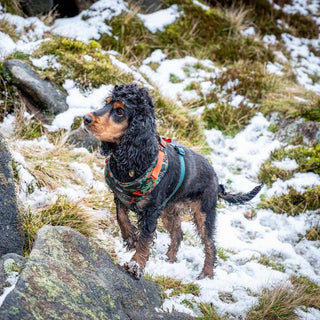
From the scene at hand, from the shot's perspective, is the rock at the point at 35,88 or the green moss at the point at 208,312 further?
the rock at the point at 35,88

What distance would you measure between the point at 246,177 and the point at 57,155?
119 inches

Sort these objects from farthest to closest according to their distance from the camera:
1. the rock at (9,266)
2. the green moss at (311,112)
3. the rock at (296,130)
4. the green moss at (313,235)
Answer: the green moss at (311,112)
the rock at (296,130)
the green moss at (313,235)
the rock at (9,266)

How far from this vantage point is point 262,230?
14.5 ft

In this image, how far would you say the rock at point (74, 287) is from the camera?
5.30 feet

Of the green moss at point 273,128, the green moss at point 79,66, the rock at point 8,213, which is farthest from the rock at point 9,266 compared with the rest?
the green moss at point 273,128

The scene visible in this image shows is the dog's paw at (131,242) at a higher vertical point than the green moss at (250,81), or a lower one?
higher

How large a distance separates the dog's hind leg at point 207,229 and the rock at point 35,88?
8.91 feet

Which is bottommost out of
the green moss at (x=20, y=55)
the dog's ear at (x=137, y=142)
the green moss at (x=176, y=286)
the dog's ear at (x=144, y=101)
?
the green moss at (x=176, y=286)

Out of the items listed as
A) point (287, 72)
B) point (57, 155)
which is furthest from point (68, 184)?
point (287, 72)

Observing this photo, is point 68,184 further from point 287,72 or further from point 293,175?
point 287,72

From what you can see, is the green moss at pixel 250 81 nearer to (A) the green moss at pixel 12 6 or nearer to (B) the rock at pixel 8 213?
(A) the green moss at pixel 12 6

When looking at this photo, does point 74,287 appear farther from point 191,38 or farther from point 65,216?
point 191,38

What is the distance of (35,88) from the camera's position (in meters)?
4.63

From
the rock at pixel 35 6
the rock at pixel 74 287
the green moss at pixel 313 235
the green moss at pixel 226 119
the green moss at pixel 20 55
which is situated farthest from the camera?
the rock at pixel 35 6
